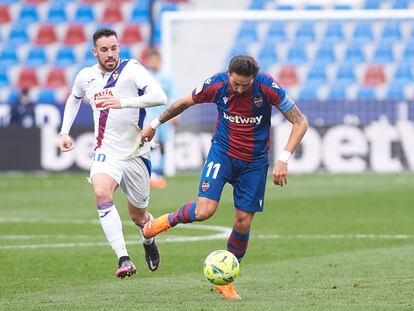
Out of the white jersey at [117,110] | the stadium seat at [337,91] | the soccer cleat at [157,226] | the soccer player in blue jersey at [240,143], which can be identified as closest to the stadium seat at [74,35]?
the stadium seat at [337,91]

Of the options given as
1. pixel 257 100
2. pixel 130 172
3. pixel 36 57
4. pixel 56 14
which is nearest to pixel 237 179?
pixel 257 100

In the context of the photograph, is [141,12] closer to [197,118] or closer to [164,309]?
[197,118]

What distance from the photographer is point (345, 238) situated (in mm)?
12164

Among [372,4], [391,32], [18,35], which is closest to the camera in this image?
[391,32]

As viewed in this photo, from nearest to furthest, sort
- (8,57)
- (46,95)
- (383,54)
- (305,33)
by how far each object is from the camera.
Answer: (305,33) → (383,54) → (46,95) → (8,57)

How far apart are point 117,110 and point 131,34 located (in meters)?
20.4

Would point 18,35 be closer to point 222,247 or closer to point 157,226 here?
point 222,247

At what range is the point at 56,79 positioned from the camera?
29.0m

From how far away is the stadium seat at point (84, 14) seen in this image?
29703mm

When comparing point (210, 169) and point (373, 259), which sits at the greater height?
point (210, 169)

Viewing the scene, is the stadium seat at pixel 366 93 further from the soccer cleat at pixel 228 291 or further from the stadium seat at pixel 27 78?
the soccer cleat at pixel 228 291

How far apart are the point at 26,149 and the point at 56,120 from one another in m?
1.08

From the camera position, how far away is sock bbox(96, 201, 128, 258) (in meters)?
8.59

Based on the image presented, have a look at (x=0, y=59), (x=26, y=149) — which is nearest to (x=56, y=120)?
(x=26, y=149)
